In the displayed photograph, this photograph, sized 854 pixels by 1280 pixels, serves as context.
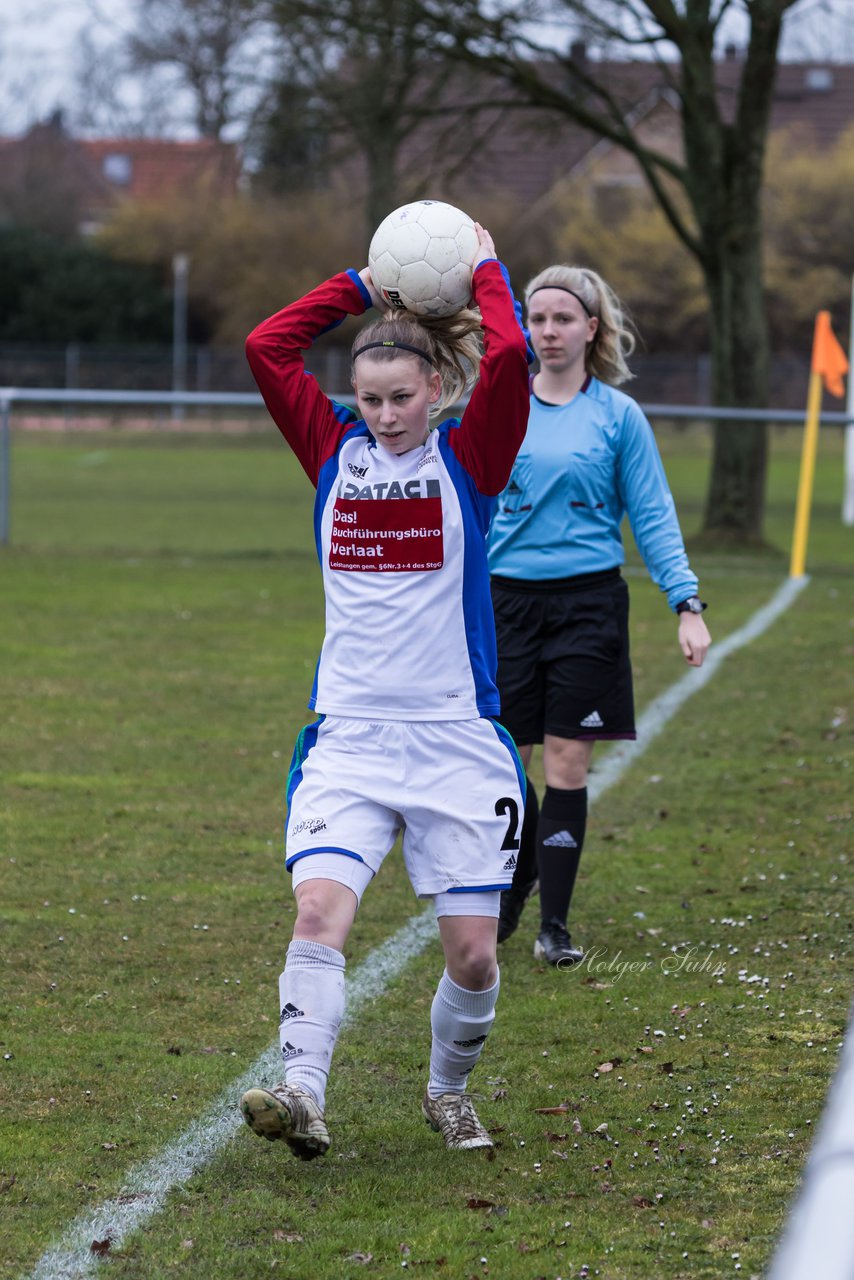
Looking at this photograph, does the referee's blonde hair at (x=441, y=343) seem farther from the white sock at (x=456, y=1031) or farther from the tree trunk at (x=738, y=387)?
the tree trunk at (x=738, y=387)

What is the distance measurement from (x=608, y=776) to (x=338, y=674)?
423cm

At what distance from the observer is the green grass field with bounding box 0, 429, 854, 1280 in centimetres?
333

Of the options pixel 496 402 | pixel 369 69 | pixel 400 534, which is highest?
pixel 369 69

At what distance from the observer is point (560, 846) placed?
17.4 ft

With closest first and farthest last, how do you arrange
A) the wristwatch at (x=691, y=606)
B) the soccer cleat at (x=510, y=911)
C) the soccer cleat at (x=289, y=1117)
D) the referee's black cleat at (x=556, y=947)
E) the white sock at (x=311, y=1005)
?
1. the soccer cleat at (x=289, y=1117)
2. the white sock at (x=311, y=1005)
3. the wristwatch at (x=691, y=606)
4. the referee's black cleat at (x=556, y=947)
5. the soccer cleat at (x=510, y=911)

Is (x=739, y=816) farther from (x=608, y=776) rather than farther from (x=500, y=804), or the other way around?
(x=500, y=804)

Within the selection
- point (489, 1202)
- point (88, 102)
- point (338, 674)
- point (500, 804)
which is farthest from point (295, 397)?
point (88, 102)

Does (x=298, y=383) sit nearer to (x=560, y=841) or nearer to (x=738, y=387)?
(x=560, y=841)

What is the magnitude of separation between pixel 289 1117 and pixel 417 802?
0.67m

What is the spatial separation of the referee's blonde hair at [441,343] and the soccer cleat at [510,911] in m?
1.97

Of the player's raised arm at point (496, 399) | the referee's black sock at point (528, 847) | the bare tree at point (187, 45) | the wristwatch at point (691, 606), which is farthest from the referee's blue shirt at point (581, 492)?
the bare tree at point (187, 45)

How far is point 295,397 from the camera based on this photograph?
152 inches

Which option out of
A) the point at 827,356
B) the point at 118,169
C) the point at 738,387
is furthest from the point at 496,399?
the point at 118,169

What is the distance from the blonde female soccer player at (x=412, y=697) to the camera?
3533 mm
